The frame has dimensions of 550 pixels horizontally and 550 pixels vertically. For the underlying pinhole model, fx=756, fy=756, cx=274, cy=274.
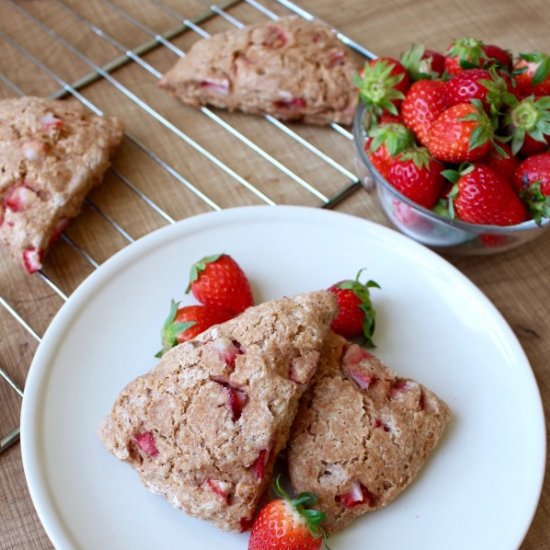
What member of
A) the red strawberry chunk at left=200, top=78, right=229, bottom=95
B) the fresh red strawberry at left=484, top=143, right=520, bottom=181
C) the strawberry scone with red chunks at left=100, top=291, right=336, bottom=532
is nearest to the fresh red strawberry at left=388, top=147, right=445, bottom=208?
the fresh red strawberry at left=484, top=143, right=520, bottom=181

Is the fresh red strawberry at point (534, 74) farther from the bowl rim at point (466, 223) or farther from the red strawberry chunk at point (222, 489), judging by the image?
the red strawberry chunk at point (222, 489)

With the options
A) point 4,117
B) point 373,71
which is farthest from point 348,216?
point 4,117

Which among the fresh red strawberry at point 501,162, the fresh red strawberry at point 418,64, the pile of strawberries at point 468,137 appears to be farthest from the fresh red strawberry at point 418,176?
the fresh red strawberry at point 418,64

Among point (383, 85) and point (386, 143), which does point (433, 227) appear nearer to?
point (386, 143)

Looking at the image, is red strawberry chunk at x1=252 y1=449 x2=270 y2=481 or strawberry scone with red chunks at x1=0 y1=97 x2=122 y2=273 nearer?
red strawberry chunk at x1=252 y1=449 x2=270 y2=481

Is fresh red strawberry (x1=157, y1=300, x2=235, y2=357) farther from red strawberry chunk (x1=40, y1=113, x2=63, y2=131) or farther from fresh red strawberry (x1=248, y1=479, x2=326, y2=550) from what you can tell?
red strawberry chunk (x1=40, y1=113, x2=63, y2=131)
